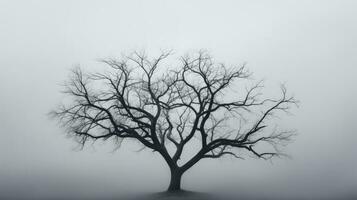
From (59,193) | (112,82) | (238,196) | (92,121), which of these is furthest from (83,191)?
(238,196)

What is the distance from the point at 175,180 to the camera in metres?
30.3

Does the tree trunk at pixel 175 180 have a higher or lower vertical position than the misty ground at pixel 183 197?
higher

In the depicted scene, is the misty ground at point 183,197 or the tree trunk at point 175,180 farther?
the tree trunk at point 175,180

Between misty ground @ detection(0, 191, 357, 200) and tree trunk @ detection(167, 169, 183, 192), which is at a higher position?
tree trunk @ detection(167, 169, 183, 192)

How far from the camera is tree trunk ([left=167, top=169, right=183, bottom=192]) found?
99.3ft

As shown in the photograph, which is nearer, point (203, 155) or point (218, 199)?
point (218, 199)

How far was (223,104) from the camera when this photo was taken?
30.4 metres

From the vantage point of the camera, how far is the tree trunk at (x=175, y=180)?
30266 millimetres

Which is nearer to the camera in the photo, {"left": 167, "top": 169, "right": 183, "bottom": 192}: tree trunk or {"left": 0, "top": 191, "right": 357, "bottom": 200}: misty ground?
{"left": 0, "top": 191, "right": 357, "bottom": 200}: misty ground

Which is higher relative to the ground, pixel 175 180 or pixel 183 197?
pixel 175 180

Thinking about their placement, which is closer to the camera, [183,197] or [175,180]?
[183,197]

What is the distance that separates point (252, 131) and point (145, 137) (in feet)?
21.4

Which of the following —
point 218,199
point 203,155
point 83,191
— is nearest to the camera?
point 218,199

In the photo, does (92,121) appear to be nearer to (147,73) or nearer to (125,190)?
(147,73)
